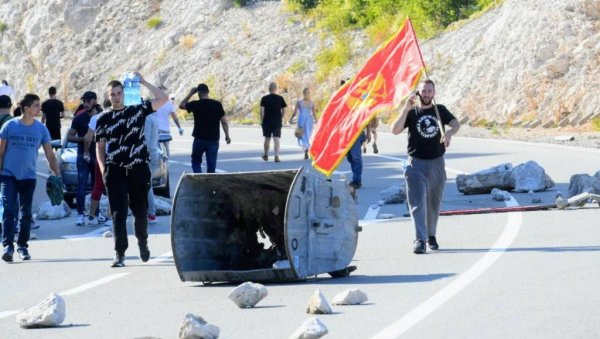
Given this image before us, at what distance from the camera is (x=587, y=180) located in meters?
20.3

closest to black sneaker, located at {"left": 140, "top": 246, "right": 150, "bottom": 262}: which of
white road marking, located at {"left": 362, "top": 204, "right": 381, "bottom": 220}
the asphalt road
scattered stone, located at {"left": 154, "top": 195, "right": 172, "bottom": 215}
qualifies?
the asphalt road

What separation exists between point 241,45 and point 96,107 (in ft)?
131

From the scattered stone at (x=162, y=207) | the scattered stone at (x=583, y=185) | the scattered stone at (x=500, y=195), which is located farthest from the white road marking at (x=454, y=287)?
the scattered stone at (x=162, y=207)

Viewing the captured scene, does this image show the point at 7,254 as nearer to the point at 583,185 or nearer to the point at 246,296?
the point at 246,296

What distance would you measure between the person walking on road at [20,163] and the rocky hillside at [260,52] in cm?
2707

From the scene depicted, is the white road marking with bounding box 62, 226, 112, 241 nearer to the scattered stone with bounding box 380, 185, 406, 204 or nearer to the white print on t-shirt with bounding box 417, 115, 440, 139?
the scattered stone with bounding box 380, 185, 406, 204

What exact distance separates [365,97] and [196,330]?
5855 mm

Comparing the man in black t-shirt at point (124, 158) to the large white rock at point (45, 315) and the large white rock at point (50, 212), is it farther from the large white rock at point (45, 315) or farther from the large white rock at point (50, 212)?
the large white rock at point (50, 212)

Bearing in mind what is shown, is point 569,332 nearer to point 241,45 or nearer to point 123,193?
point 123,193

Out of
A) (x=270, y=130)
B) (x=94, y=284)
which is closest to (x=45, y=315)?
(x=94, y=284)

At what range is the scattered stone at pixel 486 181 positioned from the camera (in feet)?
73.3

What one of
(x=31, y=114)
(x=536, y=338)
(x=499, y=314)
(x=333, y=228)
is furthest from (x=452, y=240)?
(x=536, y=338)

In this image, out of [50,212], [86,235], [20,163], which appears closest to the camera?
[20,163]

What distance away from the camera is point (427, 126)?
15.3 metres
